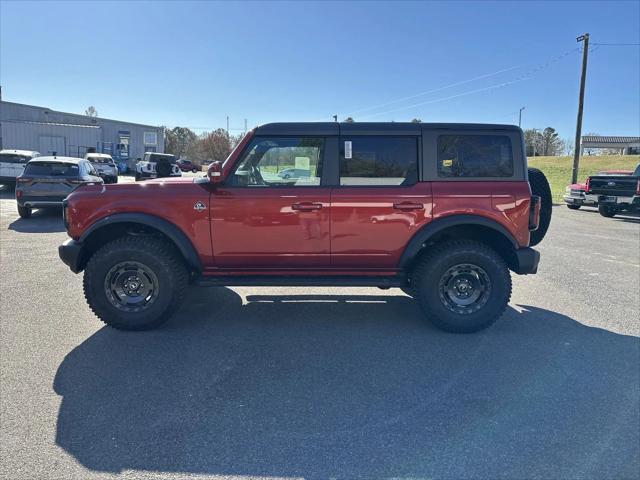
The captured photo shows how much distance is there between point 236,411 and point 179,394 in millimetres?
509

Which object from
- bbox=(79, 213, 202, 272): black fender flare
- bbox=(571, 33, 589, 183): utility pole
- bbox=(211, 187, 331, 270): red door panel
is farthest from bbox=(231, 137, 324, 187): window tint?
bbox=(571, 33, 589, 183): utility pole

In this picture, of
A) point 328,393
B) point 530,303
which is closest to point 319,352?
point 328,393

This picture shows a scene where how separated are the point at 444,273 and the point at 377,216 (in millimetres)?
893

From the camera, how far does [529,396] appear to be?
315 cm

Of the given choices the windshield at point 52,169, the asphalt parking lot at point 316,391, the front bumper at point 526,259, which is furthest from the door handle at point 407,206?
the windshield at point 52,169

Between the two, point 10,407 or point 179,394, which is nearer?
point 10,407

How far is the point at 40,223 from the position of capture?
434 inches

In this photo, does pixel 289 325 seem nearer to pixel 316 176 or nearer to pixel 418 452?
pixel 316 176

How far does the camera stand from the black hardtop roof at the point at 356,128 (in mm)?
4320

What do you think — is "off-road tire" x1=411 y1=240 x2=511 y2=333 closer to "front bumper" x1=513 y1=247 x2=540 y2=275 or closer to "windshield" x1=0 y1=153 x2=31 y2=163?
"front bumper" x1=513 y1=247 x2=540 y2=275

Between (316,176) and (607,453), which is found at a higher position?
(316,176)

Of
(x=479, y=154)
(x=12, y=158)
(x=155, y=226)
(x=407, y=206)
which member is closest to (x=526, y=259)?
(x=479, y=154)

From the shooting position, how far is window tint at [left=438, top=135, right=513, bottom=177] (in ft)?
14.3

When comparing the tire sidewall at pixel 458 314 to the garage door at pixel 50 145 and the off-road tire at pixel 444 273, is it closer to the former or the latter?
the off-road tire at pixel 444 273
